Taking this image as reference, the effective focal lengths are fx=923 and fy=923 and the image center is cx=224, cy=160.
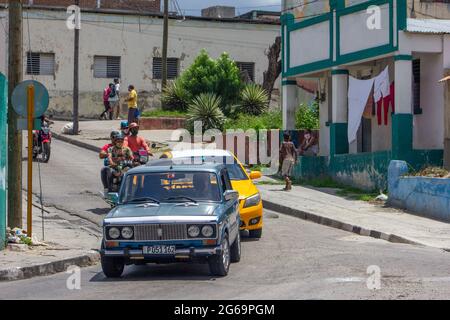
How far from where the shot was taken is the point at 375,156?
23.8 m

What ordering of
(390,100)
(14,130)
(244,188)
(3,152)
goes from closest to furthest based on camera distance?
(3,152)
(14,130)
(244,188)
(390,100)

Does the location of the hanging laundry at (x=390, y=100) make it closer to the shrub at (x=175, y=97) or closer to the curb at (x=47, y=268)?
the curb at (x=47, y=268)

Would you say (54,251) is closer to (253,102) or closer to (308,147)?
(308,147)

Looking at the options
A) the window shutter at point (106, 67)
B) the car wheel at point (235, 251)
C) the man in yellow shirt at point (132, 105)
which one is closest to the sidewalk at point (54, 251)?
the car wheel at point (235, 251)

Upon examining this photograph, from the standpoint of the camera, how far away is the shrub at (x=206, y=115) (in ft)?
111

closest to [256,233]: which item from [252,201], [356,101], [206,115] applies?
[252,201]

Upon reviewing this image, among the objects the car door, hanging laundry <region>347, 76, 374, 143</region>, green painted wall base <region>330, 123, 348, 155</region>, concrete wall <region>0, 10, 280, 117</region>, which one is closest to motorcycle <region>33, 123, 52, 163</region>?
green painted wall base <region>330, 123, 348, 155</region>

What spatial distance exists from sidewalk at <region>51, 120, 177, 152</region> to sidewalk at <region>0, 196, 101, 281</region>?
1362cm

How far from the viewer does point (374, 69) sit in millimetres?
26578

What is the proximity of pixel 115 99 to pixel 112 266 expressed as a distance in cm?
2950

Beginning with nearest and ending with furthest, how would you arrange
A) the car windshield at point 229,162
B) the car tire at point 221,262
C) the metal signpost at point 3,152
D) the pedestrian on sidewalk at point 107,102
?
1. the car tire at point 221,262
2. the metal signpost at point 3,152
3. the car windshield at point 229,162
4. the pedestrian on sidewalk at point 107,102

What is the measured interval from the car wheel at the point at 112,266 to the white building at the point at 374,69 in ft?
38.4

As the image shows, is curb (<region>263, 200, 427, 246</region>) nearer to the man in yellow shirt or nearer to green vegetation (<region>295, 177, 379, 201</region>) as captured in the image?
green vegetation (<region>295, 177, 379, 201</region>)
